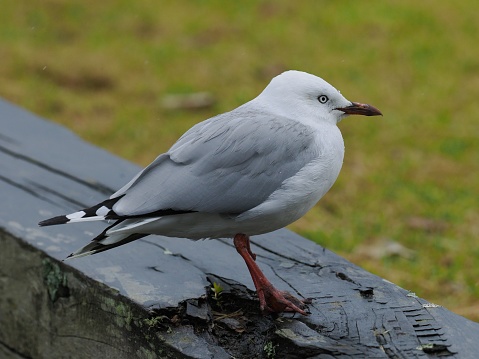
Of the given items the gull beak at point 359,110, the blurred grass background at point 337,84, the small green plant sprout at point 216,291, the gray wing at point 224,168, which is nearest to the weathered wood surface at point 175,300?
the small green plant sprout at point 216,291

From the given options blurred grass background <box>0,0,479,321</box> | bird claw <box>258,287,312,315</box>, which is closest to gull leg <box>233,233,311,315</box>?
bird claw <box>258,287,312,315</box>

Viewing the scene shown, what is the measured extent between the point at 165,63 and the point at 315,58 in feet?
3.79

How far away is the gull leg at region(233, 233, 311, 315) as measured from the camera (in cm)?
226

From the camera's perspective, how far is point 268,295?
2273mm

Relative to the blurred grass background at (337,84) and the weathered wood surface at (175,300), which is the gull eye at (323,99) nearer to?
the weathered wood surface at (175,300)

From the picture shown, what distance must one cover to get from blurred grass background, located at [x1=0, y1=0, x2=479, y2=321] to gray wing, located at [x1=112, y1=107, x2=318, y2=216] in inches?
69.4

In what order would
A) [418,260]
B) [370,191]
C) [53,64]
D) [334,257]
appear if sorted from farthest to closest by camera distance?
[53,64], [370,191], [418,260], [334,257]

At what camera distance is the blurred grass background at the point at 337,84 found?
437 centimetres

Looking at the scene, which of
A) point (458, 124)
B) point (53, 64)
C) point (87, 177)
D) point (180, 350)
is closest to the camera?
point (180, 350)

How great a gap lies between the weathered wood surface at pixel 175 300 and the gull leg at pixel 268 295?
3 centimetres

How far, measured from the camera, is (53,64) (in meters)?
6.43

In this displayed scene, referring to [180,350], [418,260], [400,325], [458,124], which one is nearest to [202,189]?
[180,350]

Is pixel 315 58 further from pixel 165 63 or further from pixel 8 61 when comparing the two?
pixel 8 61

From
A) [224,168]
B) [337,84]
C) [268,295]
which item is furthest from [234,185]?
[337,84]
